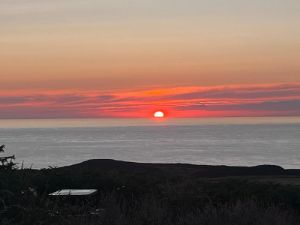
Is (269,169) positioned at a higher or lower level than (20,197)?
higher

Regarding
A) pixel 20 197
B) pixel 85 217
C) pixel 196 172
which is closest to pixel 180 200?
pixel 85 217

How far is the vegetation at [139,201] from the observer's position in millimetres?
12617

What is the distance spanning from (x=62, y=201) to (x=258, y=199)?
4957 millimetres

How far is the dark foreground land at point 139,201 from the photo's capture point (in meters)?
12.6

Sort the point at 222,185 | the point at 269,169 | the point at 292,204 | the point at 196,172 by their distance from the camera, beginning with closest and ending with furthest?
the point at 292,204
the point at 222,185
the point at 196,172
the point at 269,169

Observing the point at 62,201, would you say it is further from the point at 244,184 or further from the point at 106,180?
the point at 244,184

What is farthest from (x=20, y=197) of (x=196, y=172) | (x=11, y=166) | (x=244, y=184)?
(x=196, y=172)

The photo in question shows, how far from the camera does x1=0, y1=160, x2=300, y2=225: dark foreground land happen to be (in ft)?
41.4

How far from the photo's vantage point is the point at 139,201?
53.7 ft

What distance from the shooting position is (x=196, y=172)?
32.5m

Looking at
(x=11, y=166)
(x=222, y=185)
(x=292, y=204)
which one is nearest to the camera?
(x=11, y=166)

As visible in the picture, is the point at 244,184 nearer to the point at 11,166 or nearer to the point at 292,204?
the point at 292,204

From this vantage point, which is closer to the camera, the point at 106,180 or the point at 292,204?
the point at 292,204

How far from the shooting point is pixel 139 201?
53.7 ft
